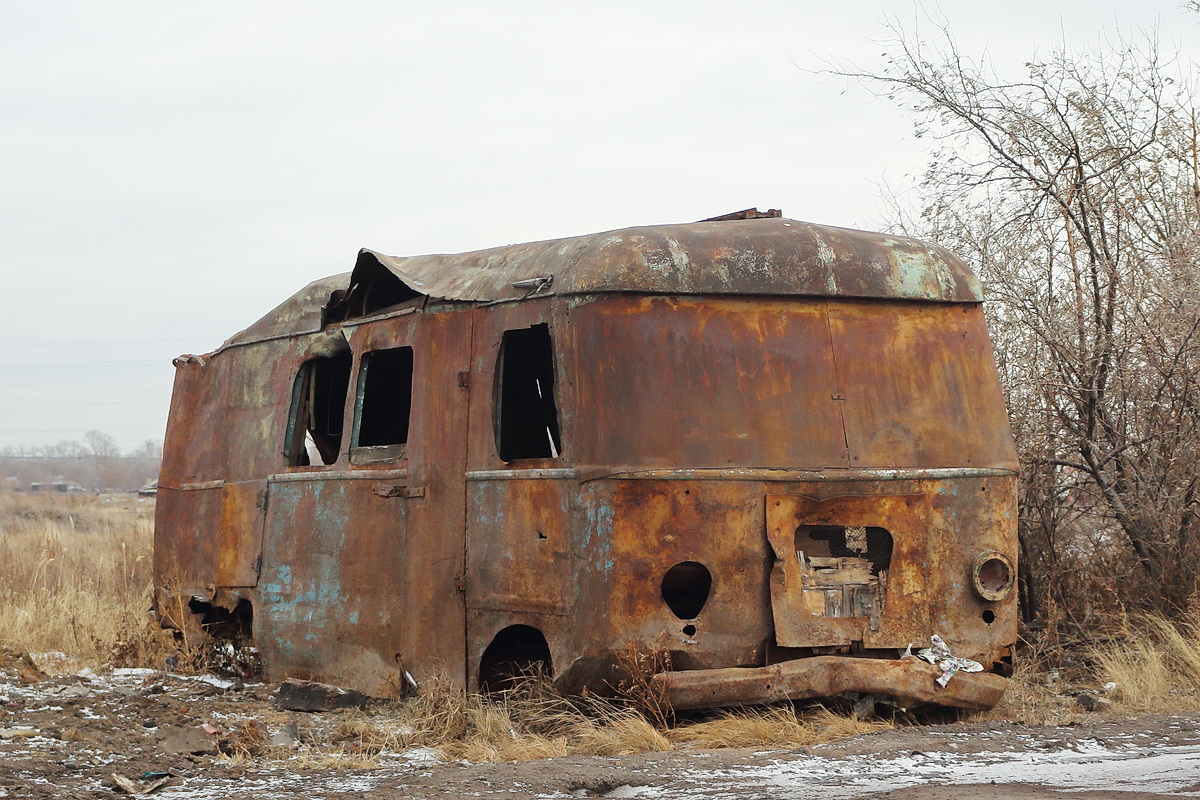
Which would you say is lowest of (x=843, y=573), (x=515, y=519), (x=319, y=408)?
(x=843, y=573)

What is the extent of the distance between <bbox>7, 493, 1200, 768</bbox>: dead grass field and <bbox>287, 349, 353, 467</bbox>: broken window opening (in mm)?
1844

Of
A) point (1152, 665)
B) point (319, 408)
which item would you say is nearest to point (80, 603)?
point (319, 408)

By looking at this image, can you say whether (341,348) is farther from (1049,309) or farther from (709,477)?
(1049,309)

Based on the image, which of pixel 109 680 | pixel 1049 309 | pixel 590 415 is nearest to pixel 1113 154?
pixel 1049 309

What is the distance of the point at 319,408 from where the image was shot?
931 cm

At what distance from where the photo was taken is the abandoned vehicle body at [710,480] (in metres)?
6.24

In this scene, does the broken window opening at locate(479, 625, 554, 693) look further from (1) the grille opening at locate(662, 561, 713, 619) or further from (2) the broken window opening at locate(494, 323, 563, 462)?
(2) the broken window opening at locate(494, 323, 563, 462)

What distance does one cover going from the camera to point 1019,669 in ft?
25.5

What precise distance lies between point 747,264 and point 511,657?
2671 millimetres

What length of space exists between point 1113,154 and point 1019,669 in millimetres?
4537

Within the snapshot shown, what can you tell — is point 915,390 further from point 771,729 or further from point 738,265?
point 771,729

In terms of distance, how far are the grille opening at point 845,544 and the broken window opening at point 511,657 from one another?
5.25ft

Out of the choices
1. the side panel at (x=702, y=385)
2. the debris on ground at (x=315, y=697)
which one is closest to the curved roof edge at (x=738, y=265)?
the side panel at (x=702, y=385)

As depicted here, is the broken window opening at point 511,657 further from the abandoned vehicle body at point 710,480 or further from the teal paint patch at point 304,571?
the teal paint patch at point 304,571
